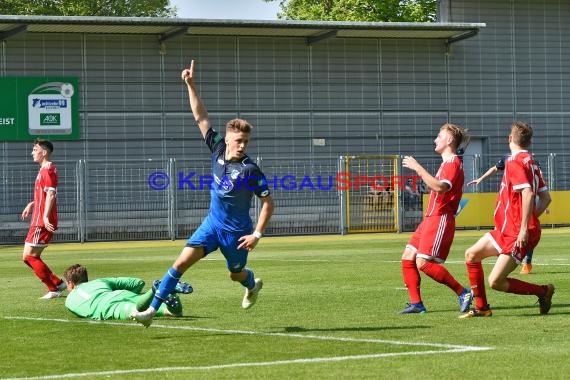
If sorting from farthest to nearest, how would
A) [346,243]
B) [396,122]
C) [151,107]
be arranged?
[396,122]
[151,107]
[346,243]

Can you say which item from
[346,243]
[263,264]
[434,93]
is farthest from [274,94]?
[263,264]

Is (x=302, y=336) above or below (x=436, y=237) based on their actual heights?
below

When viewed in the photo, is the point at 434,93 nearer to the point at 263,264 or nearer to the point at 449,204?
the point at 263,264

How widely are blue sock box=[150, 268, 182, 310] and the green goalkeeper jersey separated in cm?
133

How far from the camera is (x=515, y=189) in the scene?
11.0 m

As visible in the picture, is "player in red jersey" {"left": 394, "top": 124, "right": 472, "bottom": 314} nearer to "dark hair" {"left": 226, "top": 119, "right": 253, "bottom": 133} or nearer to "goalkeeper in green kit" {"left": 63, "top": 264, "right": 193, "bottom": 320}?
"dark hair" {"left": 226, "top": 119, "right": 253, "bottom": 133}

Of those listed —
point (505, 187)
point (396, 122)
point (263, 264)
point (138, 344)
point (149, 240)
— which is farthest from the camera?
point (396, 122)

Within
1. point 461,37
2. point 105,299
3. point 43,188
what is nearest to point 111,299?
point 105,299

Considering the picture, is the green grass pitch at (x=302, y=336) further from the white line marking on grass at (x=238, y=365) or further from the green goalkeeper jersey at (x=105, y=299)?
the green goalkeeper jersey at (x=105, y=299)

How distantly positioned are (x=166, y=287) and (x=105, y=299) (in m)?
1.72

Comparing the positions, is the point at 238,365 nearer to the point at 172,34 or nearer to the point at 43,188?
the point at 43,188

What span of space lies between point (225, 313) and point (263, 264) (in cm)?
914

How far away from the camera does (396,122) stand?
3988 cm

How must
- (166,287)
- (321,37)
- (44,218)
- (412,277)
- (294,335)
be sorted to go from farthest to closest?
1. (321,37)
2. (44,218)
3. (412,277)
4. (166,287)
5. (294,335)
